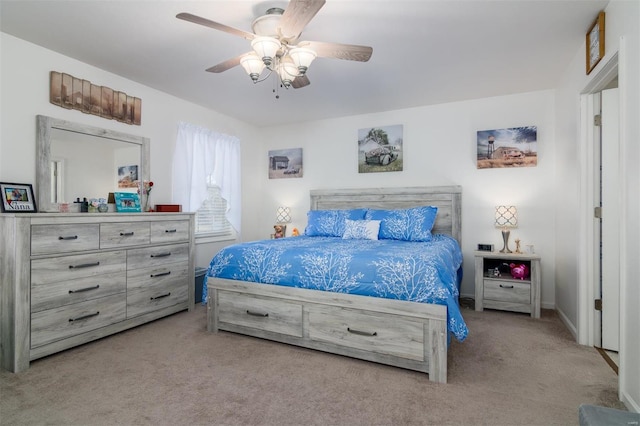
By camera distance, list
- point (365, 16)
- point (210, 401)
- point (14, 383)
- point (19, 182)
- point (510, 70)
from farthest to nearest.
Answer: point (510, 70)
point (19, 182)
point (365, 16)
point (14, 383)
point (210, 401)

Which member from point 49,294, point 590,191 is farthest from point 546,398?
point 49,294

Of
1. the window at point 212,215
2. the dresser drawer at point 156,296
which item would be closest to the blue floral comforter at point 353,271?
the dresser drawer at point 156,296

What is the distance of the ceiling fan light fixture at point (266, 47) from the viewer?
2012 millimetres

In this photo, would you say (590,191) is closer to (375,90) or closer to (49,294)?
(375,90)

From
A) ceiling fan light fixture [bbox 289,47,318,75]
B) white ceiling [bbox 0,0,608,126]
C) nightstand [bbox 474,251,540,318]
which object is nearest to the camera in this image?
ceiling fan light fixture [bbox 289,47,318,75]

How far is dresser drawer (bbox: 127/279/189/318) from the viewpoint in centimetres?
301

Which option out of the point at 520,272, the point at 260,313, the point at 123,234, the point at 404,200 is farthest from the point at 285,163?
the point at 520,272

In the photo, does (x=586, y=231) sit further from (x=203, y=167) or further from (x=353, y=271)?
(x=203, y=167)

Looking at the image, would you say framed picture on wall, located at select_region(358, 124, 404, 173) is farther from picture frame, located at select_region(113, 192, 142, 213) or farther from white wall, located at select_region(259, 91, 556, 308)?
picture frame, located at select_region(113, 192, 142, 213)

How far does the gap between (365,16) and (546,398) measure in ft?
8.78

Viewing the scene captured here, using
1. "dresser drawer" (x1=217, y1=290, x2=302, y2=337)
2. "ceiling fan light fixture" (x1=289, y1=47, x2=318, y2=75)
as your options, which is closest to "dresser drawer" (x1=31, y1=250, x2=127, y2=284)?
"dresser drawer" (x1=217, y1=290, x2=302, y2=337)

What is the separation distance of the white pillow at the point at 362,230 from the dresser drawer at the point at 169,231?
1.75 meters

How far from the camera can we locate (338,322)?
2.43 metres

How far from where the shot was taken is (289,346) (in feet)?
8.70
